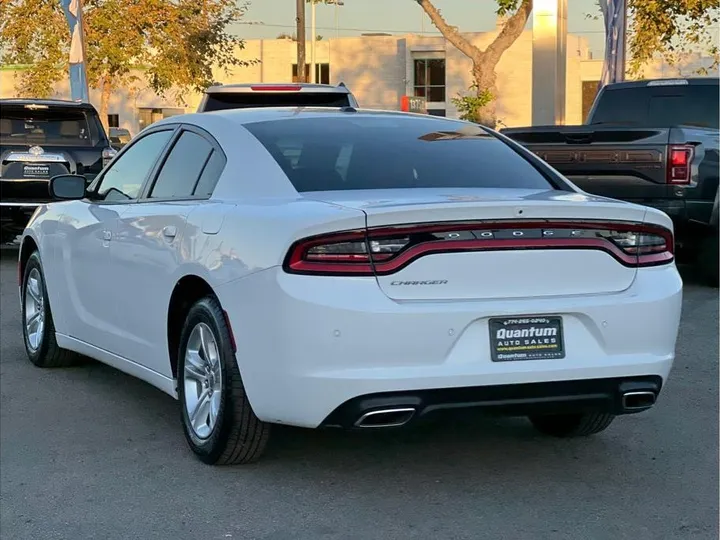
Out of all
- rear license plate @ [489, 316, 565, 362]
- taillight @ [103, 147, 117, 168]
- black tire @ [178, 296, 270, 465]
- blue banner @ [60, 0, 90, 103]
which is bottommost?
black tire @ [178, 296, 270, 465]

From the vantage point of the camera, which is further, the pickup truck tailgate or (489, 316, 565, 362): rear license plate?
the pickup truck tailgate

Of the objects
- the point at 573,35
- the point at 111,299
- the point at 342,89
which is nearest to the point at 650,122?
the point at 342,89

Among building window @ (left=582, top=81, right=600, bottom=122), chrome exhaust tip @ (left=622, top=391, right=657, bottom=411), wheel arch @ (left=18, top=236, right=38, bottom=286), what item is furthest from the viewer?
building window @ (left=582, top=81, right=600, bottom=122)

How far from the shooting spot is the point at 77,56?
22156 mm

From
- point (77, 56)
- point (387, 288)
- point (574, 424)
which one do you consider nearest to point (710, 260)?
point (574, 424)

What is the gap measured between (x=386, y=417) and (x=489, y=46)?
30593 mm

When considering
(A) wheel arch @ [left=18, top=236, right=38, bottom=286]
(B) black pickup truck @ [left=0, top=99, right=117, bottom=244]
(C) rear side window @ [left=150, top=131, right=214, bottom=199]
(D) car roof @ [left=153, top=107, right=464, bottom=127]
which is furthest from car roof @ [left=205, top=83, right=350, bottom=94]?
(C) rear side window @ [left=150, top=131, right=214, bottom=199]

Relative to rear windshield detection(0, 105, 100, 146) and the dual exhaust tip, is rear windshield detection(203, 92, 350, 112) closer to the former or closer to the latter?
rear windshield detection(0, 105, 100, 146)

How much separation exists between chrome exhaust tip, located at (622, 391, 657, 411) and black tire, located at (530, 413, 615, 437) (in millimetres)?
664

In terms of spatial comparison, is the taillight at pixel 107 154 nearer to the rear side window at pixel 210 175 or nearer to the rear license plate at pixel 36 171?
the rear license plate at pixel 36 171

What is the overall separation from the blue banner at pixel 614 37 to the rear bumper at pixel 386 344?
15.3 meters

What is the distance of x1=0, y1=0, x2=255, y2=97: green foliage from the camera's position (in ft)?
125

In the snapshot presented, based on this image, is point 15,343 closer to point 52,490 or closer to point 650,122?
point 52,490

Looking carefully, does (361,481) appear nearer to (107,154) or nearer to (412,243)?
(412,243)
